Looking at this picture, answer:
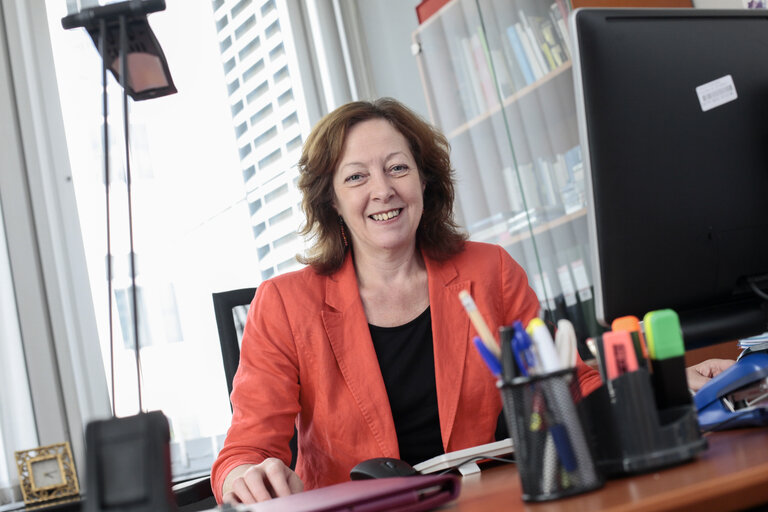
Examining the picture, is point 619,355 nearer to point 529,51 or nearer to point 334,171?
point 334,171

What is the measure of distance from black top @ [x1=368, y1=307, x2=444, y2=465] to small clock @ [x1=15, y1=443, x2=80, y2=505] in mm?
1252

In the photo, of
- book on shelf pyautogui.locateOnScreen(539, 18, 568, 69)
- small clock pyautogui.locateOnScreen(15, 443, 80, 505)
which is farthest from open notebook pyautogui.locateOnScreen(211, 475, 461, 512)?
book on shelf pyautogui.locateOnScreen(539, 18, 568, 69)

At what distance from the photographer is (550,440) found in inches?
25.7

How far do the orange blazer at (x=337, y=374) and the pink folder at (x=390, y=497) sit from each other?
2.04 ft

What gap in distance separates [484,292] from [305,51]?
2293 mm

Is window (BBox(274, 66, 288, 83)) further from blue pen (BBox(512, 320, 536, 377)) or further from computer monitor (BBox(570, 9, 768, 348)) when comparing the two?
blue pen (BBox(512, 320, 536, 377))

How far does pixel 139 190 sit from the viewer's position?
3.02m

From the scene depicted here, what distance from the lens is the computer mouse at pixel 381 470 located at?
943 mm

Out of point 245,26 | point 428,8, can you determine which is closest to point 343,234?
point 428,8

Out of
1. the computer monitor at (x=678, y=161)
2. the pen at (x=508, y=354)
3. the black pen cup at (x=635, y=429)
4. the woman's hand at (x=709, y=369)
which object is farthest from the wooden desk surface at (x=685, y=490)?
the woman's hand at (x=709, y=369)

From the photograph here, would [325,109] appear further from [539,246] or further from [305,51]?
[539,246]

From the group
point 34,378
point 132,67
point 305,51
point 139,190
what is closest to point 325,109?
point 305,51

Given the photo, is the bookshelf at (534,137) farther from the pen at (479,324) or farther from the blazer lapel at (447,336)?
the pen at (479,324)

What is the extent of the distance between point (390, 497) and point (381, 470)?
0.86ft
